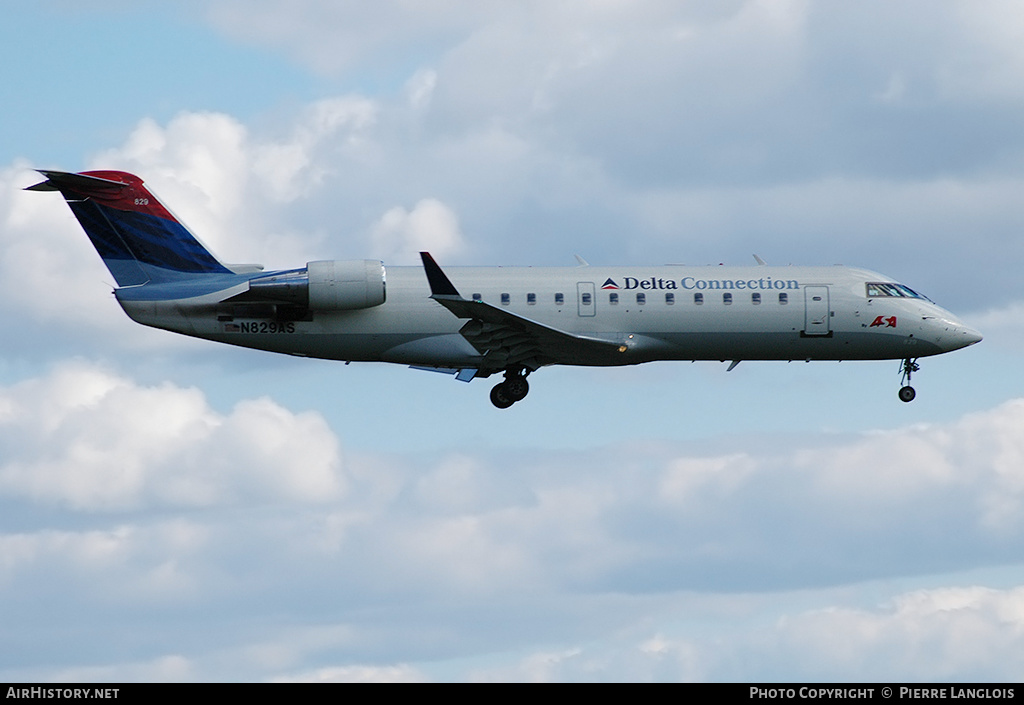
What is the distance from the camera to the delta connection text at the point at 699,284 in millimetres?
41875

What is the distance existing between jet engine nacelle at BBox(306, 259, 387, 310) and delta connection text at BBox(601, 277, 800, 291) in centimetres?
659

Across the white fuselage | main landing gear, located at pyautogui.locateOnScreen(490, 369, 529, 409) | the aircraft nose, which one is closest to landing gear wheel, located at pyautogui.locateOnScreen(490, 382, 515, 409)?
main landing gear, located at pyautogui.locateOnScreen(490, 369, 529, 409)

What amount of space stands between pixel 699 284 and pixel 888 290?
19.6 ft

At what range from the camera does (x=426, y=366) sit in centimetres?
4234

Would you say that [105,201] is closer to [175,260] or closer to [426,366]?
[175,260]

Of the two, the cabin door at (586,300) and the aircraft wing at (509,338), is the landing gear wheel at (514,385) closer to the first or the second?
the aircraft wing at (509,338)

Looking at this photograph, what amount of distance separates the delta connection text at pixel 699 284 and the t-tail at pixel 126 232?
12.0 meters

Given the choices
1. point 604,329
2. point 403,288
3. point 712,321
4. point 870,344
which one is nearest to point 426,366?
point 403,288

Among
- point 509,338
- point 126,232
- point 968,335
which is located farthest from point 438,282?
point 968,335

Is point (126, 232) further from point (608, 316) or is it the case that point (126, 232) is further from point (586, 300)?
point (608, 316)

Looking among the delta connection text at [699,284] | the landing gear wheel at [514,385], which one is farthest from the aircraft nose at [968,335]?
the landing gear wheel at [514,385]

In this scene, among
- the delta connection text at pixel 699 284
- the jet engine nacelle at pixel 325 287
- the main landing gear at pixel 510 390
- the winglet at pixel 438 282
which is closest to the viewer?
the winglet at pixel 438 282

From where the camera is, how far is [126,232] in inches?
1645
